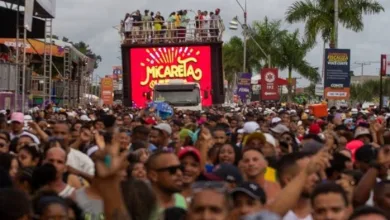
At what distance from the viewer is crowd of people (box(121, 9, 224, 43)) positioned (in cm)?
3619

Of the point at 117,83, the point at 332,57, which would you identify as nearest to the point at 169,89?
the point at 332,57

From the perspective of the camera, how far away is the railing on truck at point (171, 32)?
36062 mm

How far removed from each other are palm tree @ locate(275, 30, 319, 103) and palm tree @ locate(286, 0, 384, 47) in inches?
818

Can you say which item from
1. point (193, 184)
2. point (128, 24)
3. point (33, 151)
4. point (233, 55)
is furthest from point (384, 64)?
point (233, 55)

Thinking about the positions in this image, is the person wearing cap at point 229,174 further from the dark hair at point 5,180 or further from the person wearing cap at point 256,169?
the dark hair at point 5,180

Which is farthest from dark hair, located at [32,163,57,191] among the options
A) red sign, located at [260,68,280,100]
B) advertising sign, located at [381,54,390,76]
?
red sign, located at [260,68,280,100]

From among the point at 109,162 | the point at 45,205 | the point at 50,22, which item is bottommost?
the point at 45,205

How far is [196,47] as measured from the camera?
35.4 metres

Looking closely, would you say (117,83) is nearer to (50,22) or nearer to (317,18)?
(317,18)

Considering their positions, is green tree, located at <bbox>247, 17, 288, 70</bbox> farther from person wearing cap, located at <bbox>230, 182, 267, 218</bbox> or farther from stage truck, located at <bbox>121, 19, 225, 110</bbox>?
person wearing cap, located at <bbox>230, 182, 267, 218</bbox>

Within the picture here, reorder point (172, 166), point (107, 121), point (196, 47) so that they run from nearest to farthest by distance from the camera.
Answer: point (172, 166) < point (107, 121) < point (196, 47)

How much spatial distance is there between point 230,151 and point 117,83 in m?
92.2

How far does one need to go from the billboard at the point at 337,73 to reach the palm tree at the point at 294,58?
1295 inches

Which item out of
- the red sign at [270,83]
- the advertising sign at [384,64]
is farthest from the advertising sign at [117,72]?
the advertising sign at [384,64]
